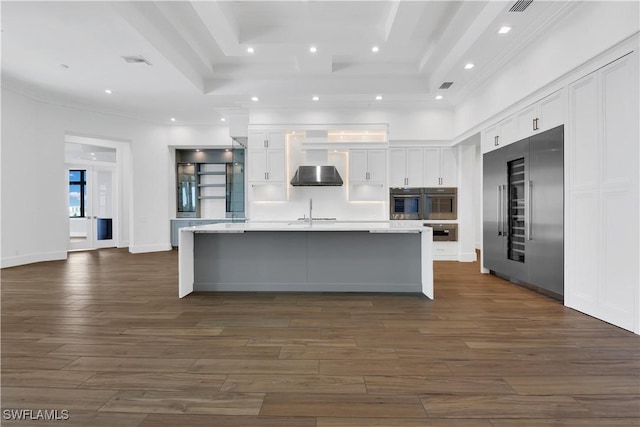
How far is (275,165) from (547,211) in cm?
490

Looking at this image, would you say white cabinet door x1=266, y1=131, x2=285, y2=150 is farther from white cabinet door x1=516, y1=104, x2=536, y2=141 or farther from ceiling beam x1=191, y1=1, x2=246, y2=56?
white cabinet door x1=516, y1=104, x2=536, y2=141

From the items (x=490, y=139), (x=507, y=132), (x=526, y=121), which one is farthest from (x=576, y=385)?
(x=490, y=139)

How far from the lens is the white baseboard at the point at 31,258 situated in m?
6.09

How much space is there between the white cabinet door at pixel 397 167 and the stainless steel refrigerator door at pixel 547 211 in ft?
9.66

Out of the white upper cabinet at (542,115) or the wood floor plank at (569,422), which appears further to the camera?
the white upper cabinet at (542,115)

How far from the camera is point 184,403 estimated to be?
5.98ft

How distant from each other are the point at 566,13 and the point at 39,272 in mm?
8377

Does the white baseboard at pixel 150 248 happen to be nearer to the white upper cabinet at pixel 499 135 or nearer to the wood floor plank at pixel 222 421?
the wood floor plank at pixel 222 421

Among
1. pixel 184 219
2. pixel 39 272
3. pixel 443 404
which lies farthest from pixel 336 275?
pixel 184 219

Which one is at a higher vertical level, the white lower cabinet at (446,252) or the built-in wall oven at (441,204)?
the built-in wall oven at (441,204)

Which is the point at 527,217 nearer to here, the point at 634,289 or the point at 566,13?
the point at 634,289

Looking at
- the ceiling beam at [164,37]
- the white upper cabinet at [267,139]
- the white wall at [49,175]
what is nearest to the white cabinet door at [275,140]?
the white upper cabinet at [267,139]

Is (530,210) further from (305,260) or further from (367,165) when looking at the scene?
(367,165)

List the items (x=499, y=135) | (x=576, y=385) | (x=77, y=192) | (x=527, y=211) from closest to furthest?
(x=576, y=385)
(x=527, y=211)
(x=499, y=135)
(x=77, y=192)
